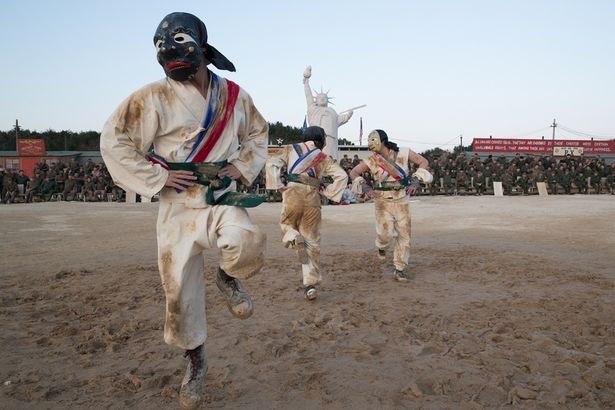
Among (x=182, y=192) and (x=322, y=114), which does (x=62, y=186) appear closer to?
(x=322, y=114)

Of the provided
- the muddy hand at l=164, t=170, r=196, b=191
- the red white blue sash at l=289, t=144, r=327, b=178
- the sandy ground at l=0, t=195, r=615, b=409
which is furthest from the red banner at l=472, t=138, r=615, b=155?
the muddy hand at l=164, t=170, r=196, b=191

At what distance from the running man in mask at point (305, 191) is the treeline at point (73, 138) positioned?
5272cm

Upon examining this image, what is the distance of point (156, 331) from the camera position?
492cm

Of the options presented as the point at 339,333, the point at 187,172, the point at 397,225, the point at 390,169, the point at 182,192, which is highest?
the point at 390,169

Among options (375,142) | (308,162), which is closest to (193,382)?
(308,162)

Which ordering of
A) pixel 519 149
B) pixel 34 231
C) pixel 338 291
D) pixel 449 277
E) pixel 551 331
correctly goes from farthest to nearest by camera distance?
1. pixel 519 149
2. pixel 34 231
3. pixel 449 277
4. pixel 338 291
5. pixel 551 331

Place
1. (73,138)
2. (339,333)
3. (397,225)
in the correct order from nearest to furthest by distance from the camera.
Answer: (339,333) < (397,225) < (73,138)

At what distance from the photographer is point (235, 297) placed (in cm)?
347

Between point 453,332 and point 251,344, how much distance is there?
79.0 inches

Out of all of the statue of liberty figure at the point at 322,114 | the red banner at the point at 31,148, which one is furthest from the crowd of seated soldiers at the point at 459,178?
the red banner at the point at 31,148

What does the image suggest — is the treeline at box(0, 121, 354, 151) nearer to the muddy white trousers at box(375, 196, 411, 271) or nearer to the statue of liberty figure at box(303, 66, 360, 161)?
the statue of liberty figure at box(303, 66, 360, 161)

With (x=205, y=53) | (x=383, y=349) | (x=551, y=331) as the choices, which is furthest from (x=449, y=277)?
(x=205, y=53)

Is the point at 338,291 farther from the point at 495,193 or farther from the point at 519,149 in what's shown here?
the point at 519,149

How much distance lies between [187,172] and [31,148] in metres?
42.7
